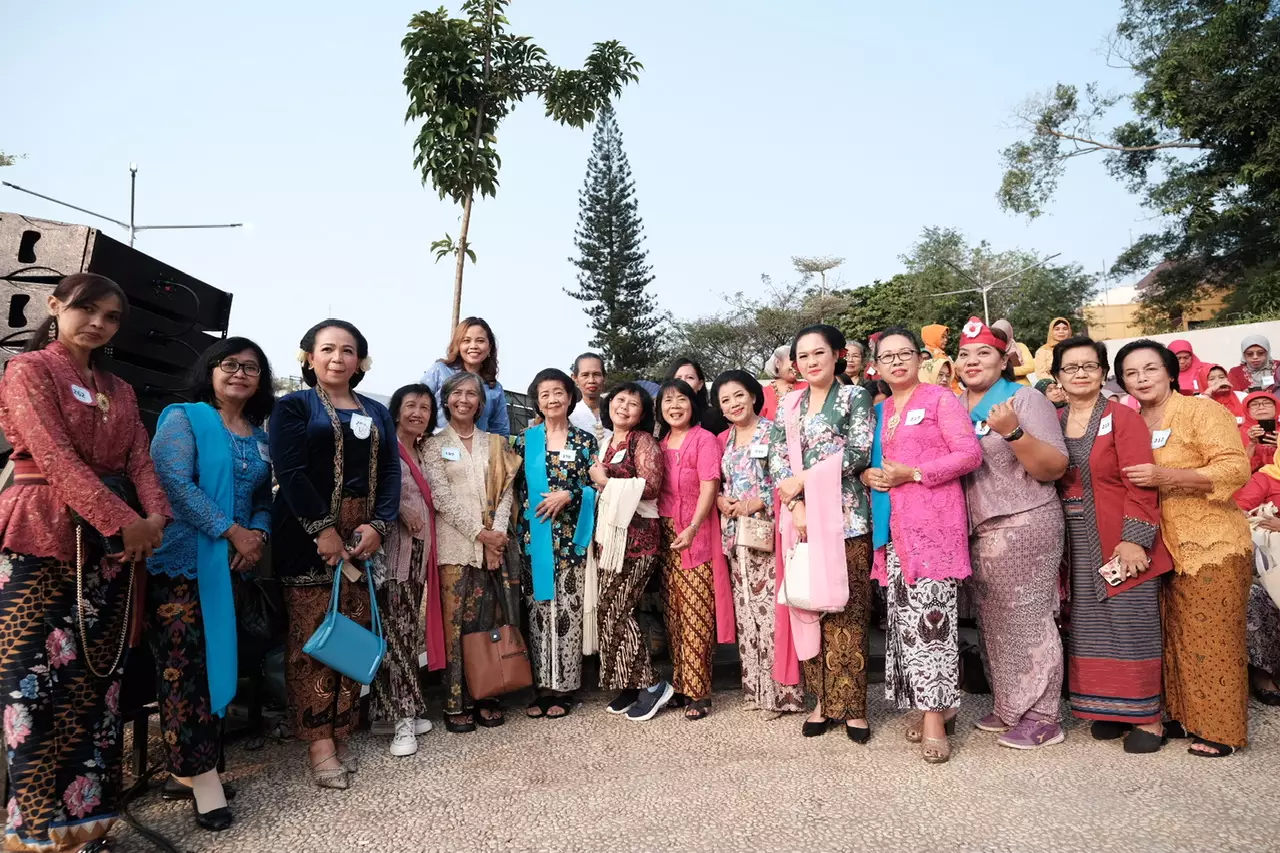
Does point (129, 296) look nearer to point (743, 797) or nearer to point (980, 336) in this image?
point (743, 797)

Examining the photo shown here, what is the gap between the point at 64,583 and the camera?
7.79ft

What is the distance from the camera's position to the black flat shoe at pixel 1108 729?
3.25 metres

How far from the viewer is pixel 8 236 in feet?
10.2

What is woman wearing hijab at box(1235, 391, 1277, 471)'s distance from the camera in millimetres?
5773

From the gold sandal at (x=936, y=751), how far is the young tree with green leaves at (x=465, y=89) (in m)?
5.65

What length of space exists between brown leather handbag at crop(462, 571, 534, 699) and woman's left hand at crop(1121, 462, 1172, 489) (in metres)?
2.66

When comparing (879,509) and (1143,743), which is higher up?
(879,509)

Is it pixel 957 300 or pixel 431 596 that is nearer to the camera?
pixel 431 596

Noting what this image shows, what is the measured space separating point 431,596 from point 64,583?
58.9 inches

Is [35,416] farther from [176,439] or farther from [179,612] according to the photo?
[179,612]

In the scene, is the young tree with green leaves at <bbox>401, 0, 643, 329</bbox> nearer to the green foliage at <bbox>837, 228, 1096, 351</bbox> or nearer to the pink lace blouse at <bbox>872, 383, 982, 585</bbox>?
the pink lace blouse at <bbox>872, 383, 982, 585</bbox>

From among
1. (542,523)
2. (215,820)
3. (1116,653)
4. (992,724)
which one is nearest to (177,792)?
(215,820)

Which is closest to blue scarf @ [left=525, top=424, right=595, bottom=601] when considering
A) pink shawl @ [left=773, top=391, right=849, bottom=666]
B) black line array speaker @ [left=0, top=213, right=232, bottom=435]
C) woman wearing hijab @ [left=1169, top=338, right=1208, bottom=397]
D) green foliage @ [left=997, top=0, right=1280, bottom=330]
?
pink shawl @ [left=773, top=391, right=849, bottom=666]

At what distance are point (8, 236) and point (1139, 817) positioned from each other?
15.0 ft
